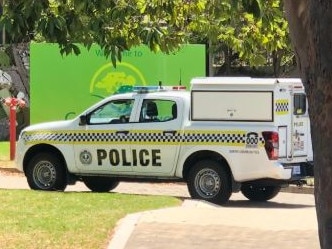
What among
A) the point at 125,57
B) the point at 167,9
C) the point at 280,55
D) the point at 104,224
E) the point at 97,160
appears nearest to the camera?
the point at 167,9

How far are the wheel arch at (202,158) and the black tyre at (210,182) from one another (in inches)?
2.5

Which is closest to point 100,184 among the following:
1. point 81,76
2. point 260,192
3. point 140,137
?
point 140,137

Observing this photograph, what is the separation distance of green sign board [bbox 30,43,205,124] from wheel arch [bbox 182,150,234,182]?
9.45 meters

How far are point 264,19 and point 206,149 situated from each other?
217 inches

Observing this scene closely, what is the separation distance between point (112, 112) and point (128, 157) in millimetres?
949

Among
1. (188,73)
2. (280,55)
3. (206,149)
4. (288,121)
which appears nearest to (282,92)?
(288,121)

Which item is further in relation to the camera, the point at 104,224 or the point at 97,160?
the point at 97,160

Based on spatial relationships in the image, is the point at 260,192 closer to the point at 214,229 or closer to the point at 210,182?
the point at 210,182

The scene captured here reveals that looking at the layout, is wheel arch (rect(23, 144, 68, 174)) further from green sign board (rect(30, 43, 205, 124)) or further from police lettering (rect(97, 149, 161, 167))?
green sign board (rect(30, 43, 205, 124))

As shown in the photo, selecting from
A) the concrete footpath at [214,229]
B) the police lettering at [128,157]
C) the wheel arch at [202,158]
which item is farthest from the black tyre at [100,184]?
the concrete footpath at [214,229]

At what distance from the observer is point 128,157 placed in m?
13.5

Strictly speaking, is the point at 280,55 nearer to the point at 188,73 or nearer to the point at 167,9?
the point at 188,73

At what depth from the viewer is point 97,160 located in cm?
1370

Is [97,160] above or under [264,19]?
under
